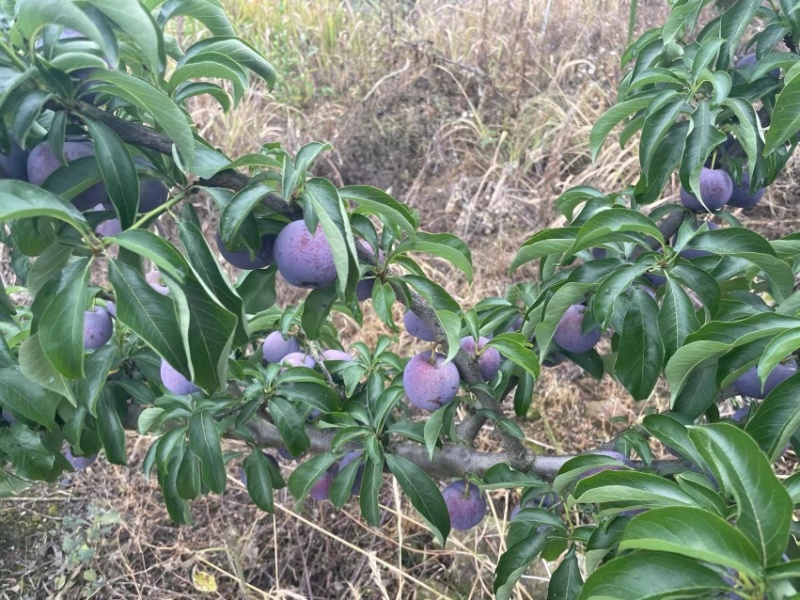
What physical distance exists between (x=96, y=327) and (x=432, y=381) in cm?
56

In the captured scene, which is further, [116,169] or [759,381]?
[759,381]

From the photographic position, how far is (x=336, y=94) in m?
3.61

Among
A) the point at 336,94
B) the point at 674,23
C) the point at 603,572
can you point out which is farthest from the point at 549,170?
the point at 603,572

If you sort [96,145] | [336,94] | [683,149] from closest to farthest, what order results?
[96,145]
[683,149]
[336,94]

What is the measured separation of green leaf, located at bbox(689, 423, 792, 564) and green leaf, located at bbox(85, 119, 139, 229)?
0.58 m

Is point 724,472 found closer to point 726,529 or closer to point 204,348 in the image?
point 726,529

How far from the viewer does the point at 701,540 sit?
483 mm

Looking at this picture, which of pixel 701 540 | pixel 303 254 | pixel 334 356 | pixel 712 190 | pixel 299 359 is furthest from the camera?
pixel 334 356

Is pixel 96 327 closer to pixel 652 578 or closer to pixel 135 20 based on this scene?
pixel 135 20

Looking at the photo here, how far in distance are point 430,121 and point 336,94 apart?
608 mm

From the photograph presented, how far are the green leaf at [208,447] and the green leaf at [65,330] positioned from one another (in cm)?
44

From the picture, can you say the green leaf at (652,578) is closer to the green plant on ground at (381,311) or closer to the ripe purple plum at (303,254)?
the green plant on ground at (381,311)

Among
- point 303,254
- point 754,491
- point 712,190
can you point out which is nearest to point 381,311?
point 303,254

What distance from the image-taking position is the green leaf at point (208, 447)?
1.04 meters
